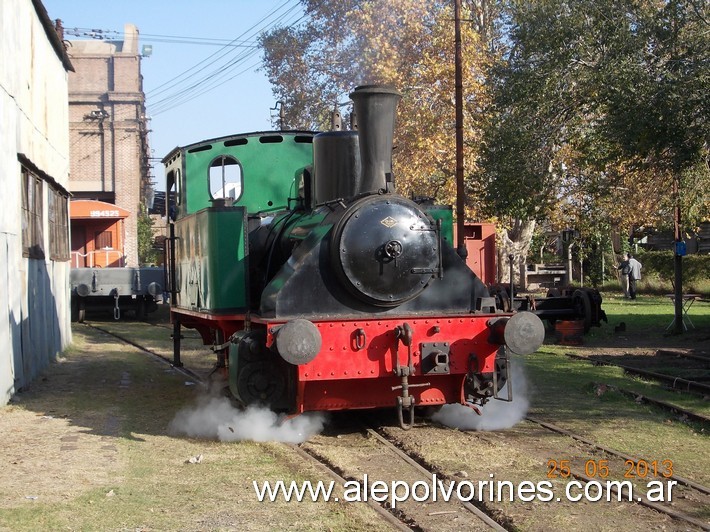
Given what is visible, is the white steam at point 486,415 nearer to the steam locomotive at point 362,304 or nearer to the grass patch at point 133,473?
the steam locomotive at point 362,304

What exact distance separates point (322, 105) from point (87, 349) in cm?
2192

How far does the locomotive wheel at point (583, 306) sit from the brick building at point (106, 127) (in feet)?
90.6

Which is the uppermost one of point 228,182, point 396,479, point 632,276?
point 228,182

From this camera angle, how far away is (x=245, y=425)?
7.72 metres

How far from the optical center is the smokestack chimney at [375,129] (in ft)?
24.9

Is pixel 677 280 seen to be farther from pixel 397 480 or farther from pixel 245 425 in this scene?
pixel 397 480

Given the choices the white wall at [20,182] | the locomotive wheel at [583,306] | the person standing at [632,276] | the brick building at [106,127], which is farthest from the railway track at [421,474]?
the brick building at [106,127]

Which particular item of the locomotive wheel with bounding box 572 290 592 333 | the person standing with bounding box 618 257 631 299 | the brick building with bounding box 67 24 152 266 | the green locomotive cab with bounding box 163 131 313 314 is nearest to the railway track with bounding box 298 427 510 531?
the green locomotive cab with bounding box 163 131 313 314

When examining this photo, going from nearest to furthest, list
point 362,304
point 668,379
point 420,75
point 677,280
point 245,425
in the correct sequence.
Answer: point 362,304
point 245,425
point 668,379
point 677,280
point 420,75

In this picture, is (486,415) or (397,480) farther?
(486,415)

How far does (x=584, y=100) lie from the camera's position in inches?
599

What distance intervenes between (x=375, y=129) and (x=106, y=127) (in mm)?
35511

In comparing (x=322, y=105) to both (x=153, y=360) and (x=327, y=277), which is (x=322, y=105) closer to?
(x=153, y=360)

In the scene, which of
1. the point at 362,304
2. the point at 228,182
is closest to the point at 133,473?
the point at 362,304
